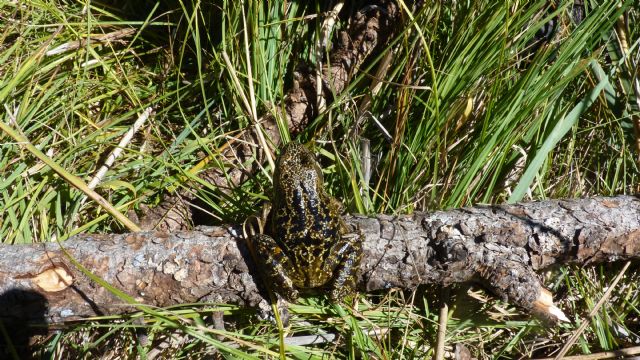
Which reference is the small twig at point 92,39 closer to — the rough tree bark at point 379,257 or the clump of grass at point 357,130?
the clump of grass at point 357,130

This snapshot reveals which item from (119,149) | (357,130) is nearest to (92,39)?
(119,149)

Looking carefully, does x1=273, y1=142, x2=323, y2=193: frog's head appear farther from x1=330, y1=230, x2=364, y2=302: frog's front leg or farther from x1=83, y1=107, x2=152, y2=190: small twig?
x1=83, y1=107, x2=152, y2=190: small twig

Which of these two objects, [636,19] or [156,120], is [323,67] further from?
[636,19]

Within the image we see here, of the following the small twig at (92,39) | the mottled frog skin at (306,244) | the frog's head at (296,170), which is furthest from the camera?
the small twig at (92,39)

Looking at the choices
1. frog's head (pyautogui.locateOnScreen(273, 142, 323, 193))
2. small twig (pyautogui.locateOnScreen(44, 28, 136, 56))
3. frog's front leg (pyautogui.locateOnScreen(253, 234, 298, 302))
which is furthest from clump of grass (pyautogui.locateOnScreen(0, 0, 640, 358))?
frog's front leg (pyautogui.locateOnScreen(253, 234, 298, 302))

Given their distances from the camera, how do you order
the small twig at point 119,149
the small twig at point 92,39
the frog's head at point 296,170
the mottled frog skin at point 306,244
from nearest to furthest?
the mottled frog skin at point 306,244, the frog's head at point 296,170, the small twig at point 119,149, the small twig at point 92,39

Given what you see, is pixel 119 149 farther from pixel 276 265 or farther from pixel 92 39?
pixel 276 265

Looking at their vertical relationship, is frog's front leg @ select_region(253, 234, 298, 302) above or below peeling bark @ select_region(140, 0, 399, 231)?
below

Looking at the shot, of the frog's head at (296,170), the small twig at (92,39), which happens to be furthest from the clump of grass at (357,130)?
the frog's head at (296,170)
